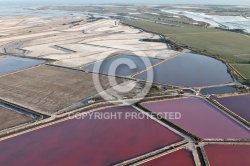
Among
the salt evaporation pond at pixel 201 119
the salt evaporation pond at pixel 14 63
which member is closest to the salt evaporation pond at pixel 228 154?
the salt evaporation pond at pixel 201 119

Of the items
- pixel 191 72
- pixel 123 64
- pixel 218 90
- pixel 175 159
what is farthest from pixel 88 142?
pixel 123 64

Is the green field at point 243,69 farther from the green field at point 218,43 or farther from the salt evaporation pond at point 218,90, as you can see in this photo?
the salt evaporation pond at point 218,90

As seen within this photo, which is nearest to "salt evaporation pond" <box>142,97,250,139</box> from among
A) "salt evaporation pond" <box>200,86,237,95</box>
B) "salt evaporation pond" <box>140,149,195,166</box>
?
"salt evaporation pond" <box>200,86,237,95</box>

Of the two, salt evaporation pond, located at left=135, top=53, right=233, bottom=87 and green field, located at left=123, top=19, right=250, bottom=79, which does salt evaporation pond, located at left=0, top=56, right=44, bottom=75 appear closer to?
salt evaporation pond, located at left=135, top=53, right=233, bottom=87

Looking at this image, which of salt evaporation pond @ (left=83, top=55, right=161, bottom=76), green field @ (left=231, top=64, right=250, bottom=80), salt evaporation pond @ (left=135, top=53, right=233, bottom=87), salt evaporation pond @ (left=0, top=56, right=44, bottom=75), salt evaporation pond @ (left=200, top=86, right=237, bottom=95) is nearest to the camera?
salt evaporation pond @ (left=200, top=86, right=237, bottom=95)

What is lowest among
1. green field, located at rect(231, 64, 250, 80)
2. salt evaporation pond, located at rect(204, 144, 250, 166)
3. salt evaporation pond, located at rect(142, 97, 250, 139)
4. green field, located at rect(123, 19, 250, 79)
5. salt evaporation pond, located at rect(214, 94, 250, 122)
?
salt evaporation pond, located at rect(204, 144, 250, 166)

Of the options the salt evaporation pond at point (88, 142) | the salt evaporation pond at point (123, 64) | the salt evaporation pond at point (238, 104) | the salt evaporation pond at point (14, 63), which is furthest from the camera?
Answer: the salt evaporation pond at point (14, 63)
